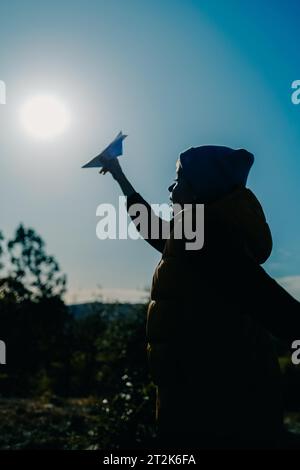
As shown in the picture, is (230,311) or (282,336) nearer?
(282,336)

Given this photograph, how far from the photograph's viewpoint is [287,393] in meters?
20.9

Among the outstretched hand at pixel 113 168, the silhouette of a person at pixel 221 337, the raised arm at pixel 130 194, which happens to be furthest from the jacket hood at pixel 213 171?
the outstretched hand at pixel 113 168

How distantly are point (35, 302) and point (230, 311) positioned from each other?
39798 millimetres

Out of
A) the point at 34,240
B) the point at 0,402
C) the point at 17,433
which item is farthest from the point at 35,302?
the point at 17,433

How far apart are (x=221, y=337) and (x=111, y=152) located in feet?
4.22

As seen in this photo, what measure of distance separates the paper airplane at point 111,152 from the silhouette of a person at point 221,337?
3.04 ft

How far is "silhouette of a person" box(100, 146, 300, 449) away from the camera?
1374 millimetres

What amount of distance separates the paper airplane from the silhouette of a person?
3.04ft

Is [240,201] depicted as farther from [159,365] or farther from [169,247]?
[159,365]

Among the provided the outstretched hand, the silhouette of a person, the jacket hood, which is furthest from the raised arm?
the silhouette of a person

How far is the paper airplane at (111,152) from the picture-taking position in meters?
2.30

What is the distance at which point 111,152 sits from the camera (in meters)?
2.36

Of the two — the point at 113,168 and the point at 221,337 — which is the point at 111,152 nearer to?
the point at 113,168

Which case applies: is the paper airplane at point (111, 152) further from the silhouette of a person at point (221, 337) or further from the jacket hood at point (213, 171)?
the silhouette of a person at point (221, 337)
